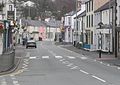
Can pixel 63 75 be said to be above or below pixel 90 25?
below

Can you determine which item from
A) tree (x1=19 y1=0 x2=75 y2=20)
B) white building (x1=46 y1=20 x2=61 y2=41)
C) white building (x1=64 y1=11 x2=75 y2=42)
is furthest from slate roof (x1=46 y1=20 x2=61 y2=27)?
white building (x1=64 y1=11 x2=75 y2=42)

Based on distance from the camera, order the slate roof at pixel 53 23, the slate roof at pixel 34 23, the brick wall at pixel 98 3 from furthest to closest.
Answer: the slate roof at pixel 53 23, the slate roof at pixel 34 23, the brick wall at pixel 98 3

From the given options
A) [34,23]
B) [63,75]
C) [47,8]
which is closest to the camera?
[63,75]

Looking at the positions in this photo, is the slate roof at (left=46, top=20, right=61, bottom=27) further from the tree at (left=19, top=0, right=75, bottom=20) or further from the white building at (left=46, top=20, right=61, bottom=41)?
the tree at (left=19, top=0, right=75, bottom=20)

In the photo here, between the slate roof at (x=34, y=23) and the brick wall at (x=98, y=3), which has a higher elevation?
the brick wall at (x=98, y=3)

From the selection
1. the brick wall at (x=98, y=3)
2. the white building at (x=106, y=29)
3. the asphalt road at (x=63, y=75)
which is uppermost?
the brick wall at (x=98, y=3)

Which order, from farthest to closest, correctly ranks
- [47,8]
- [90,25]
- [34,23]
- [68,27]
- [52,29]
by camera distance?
1. [47,8]
2. [52,29]
3. [34,23]
4. [68,27]
5. [90,25]

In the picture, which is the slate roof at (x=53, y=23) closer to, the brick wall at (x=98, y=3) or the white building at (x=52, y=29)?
the white building at (x=52, y=29)

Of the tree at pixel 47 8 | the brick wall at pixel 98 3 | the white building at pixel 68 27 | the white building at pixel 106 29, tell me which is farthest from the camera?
the tree at pixel 47 8

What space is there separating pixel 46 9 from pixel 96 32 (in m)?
116

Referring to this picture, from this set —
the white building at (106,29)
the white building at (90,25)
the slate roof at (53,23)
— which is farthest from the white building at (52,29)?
the white building at (106,29)

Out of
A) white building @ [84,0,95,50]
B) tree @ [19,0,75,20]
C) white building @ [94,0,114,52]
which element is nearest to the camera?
white building @ [94,0,114,52]

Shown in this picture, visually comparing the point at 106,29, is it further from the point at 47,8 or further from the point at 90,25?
the point at 47,8

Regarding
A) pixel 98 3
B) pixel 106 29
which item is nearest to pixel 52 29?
pixel 98 3
